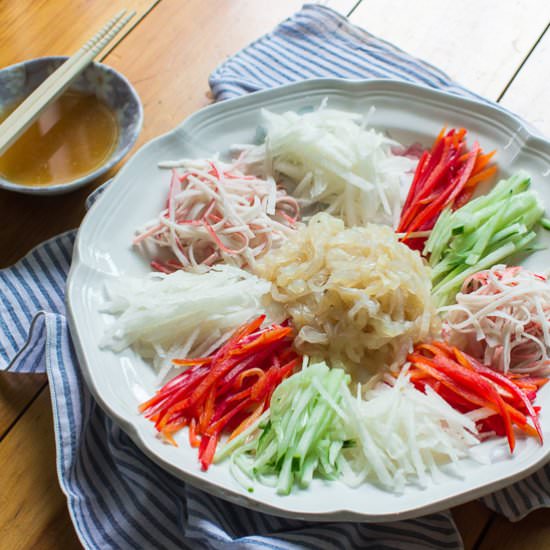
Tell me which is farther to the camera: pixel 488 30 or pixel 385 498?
pixel 488 30

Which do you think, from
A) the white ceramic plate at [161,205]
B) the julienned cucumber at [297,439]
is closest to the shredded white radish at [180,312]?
the white ceramic plate at [161,205]

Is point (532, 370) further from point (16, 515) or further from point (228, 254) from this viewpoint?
point (16, 515)

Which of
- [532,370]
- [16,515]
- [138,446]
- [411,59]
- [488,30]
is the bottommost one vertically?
[16,515]

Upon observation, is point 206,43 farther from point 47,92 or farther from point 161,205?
point 161,205

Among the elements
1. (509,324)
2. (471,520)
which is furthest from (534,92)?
A: (471,520)

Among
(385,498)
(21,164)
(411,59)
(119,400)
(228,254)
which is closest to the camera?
(385,498)

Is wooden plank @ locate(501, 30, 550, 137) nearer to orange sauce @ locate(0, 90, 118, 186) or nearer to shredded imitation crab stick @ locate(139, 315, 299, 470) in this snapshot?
shredded imitation crab stick @ locate(139, 315, 299, 470)

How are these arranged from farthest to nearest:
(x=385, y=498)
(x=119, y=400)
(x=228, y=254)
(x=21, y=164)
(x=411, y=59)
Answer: (x=411, y=59)
(x=21, y=164)
(x=228, y=254)
(x=119, y=400)
(x=385, y=498)

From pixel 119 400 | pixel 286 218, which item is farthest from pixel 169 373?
pixel 286 218
